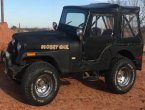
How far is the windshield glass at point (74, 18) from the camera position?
1042 centimetres

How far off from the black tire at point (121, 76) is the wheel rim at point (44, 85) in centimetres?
189

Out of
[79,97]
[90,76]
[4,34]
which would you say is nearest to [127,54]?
[90,76]

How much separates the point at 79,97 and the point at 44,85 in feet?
3.85

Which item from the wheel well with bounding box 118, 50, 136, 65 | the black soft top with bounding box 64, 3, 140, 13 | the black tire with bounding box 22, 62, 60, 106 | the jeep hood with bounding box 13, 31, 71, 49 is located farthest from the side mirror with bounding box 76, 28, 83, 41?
the wheel well with bounding box 118, 50, 136, 65

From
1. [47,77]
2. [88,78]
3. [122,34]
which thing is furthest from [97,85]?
[47,77]

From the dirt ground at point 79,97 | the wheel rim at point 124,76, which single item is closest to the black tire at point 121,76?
the wheel rim at point 124,76

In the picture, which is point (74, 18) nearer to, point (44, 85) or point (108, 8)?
point (108, 8)

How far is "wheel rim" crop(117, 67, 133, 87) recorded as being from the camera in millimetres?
11031

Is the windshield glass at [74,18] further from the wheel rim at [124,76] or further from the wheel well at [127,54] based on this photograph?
→ the wheel rim at [124,76]

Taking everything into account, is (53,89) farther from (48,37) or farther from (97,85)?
(97,85)

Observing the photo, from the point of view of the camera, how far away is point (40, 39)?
9.80 m

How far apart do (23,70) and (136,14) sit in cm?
366

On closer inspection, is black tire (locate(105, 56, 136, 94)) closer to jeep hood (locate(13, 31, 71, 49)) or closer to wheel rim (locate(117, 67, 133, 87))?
wheel rim (locate(117, 67, 133, 87))

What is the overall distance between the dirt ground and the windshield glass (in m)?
1.73
